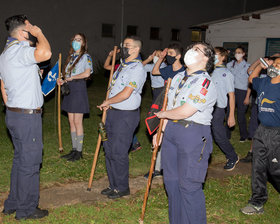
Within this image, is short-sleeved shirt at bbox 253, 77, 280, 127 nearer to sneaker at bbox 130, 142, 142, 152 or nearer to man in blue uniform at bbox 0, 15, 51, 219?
man in blue uniform at bbox 0, 15, 51, 219

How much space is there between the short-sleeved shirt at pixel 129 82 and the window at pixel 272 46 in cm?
1084

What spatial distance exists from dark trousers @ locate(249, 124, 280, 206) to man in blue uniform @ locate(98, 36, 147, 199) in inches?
71.3

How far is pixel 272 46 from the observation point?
14.5 m

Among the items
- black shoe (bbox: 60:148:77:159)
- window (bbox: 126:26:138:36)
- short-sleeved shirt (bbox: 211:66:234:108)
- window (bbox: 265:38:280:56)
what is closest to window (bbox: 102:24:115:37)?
window (bbox: 126:26:138:36)

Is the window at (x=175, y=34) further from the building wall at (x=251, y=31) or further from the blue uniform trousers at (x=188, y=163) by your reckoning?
the blue uniform trousers at (x=188, y=163)

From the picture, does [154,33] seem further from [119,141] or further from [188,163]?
[188,163]

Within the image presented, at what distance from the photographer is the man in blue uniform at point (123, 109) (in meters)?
5.04

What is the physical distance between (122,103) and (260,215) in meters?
2.55

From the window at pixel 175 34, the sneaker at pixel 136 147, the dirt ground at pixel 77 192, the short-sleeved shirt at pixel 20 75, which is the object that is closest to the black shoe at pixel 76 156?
the dirt ground at pixel 77 192

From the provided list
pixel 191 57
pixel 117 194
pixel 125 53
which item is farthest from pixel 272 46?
pixel 191 57

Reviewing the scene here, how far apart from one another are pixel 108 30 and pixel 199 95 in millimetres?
19907

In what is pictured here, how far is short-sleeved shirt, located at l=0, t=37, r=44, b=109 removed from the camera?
4078 millimetres

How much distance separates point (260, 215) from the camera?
4.95 m

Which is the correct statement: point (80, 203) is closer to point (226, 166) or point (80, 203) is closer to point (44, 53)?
point (44, 53)
